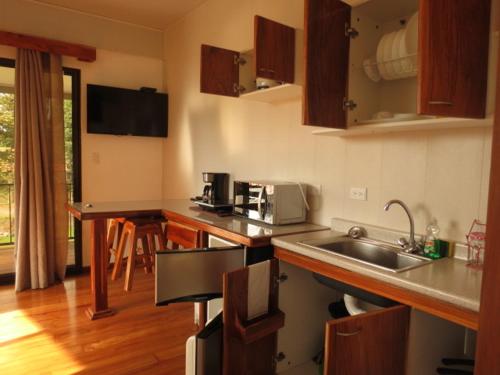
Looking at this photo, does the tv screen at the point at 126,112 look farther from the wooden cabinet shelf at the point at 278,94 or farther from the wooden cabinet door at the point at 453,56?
the wooden cabinet door at the point at 453,56

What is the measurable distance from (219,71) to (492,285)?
2130mm

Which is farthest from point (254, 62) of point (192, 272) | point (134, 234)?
point (134, 234)

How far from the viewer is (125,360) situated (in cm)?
214

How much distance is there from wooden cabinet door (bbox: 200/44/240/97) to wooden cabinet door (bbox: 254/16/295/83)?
63 cm

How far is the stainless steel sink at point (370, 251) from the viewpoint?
Result: 1.67 m

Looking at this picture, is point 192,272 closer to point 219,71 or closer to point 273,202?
point 273,202

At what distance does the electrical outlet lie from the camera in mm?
2021

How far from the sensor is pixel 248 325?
164cm

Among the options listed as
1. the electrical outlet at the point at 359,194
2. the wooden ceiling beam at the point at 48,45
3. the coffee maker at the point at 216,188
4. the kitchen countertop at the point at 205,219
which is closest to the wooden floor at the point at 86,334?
the kitchen countertop at the point at 205,219

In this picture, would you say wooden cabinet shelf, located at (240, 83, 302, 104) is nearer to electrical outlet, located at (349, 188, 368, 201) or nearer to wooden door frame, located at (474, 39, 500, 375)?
electrical outlet, located at (349, 188, 368, 201)

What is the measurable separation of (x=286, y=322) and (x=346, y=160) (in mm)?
959

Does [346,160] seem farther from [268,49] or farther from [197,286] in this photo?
[197,286]

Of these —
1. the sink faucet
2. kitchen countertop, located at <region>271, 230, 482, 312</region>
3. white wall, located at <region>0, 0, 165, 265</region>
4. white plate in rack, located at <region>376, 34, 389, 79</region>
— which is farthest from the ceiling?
kitchen countertop, located at <region>271, 230, 482, 312</region>

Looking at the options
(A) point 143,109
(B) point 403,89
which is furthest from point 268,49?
(A) point 143,109
